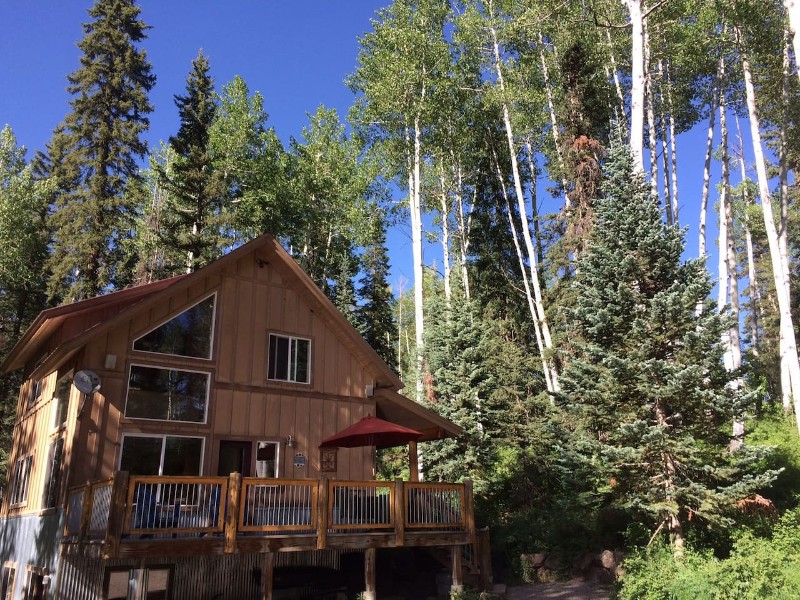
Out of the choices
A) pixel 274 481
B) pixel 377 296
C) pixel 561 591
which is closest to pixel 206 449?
pixel 274 481

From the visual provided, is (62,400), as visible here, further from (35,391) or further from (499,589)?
(499,589)

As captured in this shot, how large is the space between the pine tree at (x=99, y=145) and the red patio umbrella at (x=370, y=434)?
51.0 feet

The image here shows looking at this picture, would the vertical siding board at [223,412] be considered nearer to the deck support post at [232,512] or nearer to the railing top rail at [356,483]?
the deck support post at [232,512]

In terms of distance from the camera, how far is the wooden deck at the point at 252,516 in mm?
8875

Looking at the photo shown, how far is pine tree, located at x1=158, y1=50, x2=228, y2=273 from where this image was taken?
25562 mm

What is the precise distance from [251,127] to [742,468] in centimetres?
2696

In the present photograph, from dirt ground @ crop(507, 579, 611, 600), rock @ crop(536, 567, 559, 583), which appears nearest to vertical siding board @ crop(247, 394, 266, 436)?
dirt ground @ crop(507, 579, 611, 600)

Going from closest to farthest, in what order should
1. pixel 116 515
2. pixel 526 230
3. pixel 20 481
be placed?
pixel 116 515 < pixel 20 481 < pixel 526 230

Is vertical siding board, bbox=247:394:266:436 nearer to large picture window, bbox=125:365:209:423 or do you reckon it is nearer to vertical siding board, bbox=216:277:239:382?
vertical siding board, bbox=216:277:239:382

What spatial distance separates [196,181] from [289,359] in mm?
15412

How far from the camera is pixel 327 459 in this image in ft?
45.2

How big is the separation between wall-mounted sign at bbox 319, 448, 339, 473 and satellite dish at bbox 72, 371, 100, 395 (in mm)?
5117

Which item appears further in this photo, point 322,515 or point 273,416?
point 273,416

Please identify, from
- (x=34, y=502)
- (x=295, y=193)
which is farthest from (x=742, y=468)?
(x=295, y=193)
